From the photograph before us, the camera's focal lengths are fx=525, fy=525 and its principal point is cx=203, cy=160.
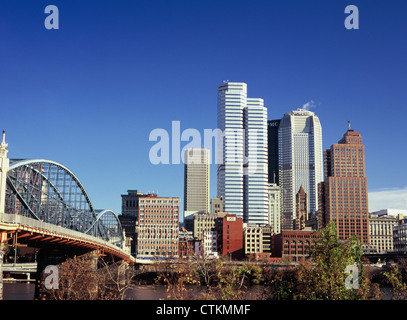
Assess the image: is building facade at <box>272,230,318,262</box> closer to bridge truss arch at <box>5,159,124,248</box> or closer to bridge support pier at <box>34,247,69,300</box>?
bridge truss arch at <box>5,159,124,248</box>

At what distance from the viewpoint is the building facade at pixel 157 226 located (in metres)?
171

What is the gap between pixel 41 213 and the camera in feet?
259

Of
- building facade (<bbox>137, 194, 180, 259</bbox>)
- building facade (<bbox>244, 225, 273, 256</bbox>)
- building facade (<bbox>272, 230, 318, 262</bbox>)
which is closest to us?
building facade (<bbox>272, 230, 318, 262</bbox>)

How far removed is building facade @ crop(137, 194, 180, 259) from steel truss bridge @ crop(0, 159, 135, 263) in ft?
190

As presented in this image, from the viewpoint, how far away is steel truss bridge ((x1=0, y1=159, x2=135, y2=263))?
46.0 metres

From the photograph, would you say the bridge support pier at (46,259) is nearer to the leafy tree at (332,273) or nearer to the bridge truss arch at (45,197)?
the bridge truss arch at (45,197)

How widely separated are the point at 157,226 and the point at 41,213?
328 feet

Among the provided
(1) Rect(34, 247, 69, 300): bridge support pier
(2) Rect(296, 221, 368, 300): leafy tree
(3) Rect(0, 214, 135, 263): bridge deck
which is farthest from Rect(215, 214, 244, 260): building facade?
(2) Rect(296, 221, 368, 300): leafy tree

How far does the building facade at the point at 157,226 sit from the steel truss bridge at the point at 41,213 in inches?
2284

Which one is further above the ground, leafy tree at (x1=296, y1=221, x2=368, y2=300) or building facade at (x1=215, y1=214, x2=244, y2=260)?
leafy tree at (x1=296, y1=221, x2=368, y2=300)

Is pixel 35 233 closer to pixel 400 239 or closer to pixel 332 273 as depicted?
pixel 332 273

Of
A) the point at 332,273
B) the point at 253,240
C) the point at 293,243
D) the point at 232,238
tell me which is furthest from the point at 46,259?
the point at 293,243
